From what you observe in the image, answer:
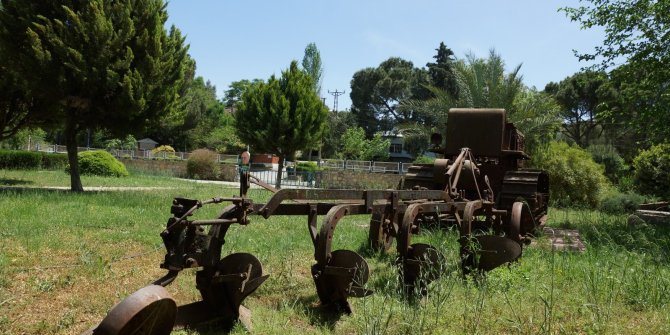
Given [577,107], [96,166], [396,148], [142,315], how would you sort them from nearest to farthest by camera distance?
[142,315] < [96,166] < [577,107] < [396,148]

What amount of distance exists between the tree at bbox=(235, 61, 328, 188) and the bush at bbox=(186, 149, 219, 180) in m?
4.43

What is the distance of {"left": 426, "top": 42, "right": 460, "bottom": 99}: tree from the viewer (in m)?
49.6

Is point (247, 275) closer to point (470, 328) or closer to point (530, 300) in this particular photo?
point (470, 328)

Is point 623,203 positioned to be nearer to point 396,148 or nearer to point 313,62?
point 313,62

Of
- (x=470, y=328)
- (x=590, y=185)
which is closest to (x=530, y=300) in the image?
(x=470, y=328)

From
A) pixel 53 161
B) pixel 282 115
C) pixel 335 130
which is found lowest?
pixel 53 161

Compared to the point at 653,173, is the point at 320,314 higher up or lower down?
lower down

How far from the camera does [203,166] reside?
3078cm

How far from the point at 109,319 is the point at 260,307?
1.92 metres

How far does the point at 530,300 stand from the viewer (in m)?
4.33

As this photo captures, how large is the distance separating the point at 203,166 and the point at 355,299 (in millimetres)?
27180

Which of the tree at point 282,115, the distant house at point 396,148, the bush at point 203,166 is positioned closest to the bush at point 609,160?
the tree at point 282,115

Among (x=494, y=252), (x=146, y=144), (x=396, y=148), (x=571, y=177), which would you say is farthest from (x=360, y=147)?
(x=494, y=252)

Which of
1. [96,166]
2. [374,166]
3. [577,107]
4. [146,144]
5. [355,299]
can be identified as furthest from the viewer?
[146,144]
